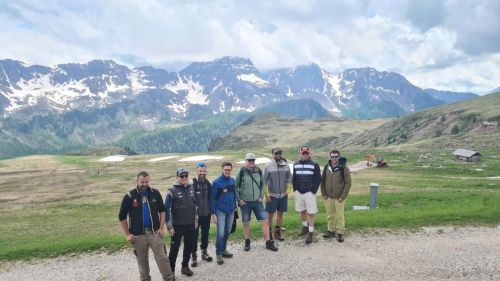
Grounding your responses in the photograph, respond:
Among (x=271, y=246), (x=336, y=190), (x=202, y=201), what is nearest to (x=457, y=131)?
(x=336, y=190)

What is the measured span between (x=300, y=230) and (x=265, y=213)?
137 inches

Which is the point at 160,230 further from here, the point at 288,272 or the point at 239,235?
the point at 239,235

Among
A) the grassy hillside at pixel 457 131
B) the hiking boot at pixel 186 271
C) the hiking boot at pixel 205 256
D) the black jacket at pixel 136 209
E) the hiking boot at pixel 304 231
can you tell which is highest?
the grassy hillside at pixel 457 131

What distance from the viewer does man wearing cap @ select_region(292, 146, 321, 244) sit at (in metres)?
18.2

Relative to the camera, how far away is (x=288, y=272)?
592 inches

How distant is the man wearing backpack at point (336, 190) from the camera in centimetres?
1841

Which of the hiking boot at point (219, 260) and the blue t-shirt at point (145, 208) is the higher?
the blue t-shirt at point (145, 208)

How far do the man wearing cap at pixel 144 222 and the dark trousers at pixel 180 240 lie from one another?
3.23 ft

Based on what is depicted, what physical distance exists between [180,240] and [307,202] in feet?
19.9

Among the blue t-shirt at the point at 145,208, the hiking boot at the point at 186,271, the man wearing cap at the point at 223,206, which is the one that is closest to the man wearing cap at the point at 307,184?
the man wearing cap at the point at 223,206

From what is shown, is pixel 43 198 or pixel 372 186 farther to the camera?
pixel 43 198

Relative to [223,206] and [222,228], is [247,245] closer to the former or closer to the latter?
[222,228]

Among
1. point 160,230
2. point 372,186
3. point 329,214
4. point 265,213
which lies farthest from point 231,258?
point 372,186

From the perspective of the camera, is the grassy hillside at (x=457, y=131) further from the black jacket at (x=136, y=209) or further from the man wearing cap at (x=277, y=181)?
the black jacket at (x=136, y=209)
